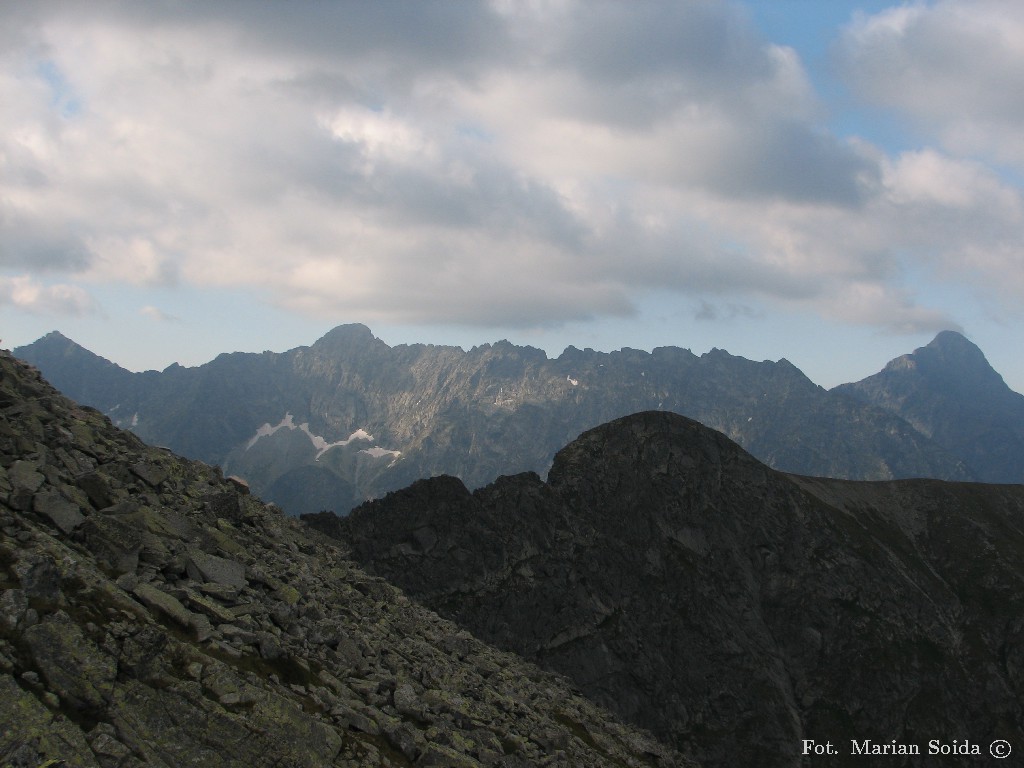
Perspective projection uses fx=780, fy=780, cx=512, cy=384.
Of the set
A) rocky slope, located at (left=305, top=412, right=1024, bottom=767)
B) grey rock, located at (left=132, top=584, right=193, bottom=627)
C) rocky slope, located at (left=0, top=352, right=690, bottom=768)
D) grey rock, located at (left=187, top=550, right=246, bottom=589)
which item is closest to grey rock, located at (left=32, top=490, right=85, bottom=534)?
rocky slope, located at (left=0, top=352, right=690, bottom=768)

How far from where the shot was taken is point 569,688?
7819 centimetres

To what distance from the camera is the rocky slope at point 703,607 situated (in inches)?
5950

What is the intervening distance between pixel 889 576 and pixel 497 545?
102 meters

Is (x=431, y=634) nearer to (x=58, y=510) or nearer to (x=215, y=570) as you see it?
(x=215, y=570)

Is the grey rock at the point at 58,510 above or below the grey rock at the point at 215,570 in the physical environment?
above

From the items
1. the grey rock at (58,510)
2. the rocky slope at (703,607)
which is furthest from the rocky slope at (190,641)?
the rocky slope at (703,607)

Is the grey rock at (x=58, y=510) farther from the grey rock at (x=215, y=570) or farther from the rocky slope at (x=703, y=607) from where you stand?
the rocky slope at (x=703, y=607)

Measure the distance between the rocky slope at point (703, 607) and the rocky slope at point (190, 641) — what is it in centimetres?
8933

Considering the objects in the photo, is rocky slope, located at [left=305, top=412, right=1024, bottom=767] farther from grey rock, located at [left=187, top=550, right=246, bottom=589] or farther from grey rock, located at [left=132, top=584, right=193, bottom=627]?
grey rock, located at [left=132, top=584, right=193, bottom=627]

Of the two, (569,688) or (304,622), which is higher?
(304,622)

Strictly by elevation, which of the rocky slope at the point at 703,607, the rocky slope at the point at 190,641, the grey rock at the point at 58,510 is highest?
the grey rock at the point at 58,510

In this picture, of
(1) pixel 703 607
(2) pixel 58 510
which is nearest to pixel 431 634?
(2) pixel 58 510

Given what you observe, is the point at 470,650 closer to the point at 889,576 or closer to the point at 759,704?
the point at 759,704

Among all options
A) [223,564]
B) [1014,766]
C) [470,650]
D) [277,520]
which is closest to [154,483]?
[223,564]
